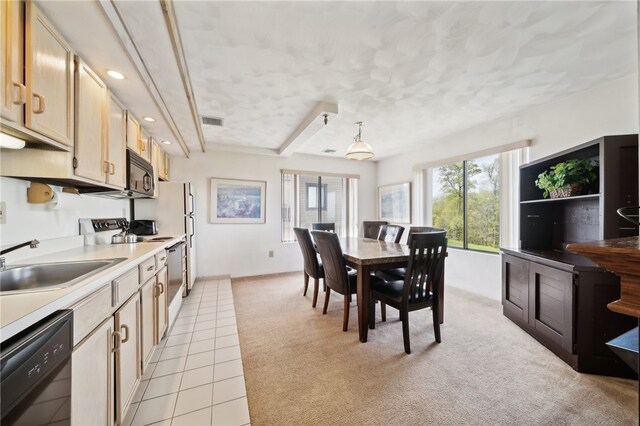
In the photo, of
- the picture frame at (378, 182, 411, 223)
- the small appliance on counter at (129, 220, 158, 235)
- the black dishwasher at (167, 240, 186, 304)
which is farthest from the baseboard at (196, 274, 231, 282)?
the picture frame at (378, 182, 411, 223)

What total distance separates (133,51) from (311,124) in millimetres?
1737

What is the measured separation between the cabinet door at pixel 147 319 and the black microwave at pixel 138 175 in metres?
0.95

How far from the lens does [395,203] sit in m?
4.95

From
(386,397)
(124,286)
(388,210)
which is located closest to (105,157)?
(124,286)

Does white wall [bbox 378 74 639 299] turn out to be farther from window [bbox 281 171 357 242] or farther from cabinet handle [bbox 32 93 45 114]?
cabinet handle [bbox 32 93 45 114]

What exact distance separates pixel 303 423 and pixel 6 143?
2.04 m

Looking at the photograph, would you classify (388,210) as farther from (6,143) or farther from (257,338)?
(6,143)

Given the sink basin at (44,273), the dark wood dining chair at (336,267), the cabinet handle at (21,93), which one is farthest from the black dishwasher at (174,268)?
the cabinet handle at (21,93)

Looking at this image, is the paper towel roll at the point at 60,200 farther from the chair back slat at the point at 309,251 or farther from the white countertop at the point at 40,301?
the chair back slat at the point at 309,251

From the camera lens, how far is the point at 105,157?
5.74ft

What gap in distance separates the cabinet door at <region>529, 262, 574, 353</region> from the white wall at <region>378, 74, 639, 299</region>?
3.40 feet

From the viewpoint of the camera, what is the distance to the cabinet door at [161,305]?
6.23 feet

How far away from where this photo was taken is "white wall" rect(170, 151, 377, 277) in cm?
416

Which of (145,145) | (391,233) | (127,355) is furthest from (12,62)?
(391,233)
